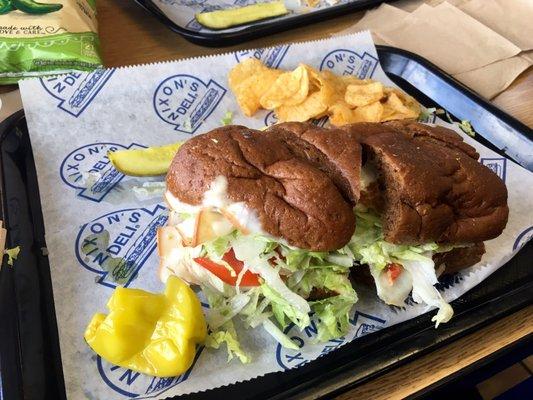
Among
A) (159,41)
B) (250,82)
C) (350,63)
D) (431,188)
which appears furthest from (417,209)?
(159,41)

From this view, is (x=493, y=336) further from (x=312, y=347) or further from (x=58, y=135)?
(x=58, y=135)

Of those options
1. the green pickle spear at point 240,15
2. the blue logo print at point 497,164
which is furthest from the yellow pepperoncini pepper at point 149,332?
the green pickle spear at point 240,15

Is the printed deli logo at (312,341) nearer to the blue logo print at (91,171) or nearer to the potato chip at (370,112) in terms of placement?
the blue logo print at (91,171)

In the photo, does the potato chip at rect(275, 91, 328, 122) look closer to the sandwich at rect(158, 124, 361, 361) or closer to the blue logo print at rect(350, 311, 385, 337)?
the sandwich at rect(158, 124, 361, 361)

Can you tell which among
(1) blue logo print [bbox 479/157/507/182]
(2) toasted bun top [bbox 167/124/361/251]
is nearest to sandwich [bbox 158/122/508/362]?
(2) toasted bun top [bbox 167/124/361/251]

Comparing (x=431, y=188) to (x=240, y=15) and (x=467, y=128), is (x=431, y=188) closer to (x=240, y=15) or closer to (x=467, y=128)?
(x=467, y=128)

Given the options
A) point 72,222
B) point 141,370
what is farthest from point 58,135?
point 141,370
